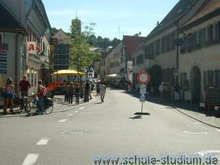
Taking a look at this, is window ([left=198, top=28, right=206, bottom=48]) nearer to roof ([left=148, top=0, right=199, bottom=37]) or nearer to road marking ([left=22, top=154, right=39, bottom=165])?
roof ([left=148, top=0, right=199, bottom=37])

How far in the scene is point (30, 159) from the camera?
10.8 metres

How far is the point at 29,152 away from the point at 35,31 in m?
33.9

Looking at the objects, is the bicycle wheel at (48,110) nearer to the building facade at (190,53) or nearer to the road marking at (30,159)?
the building facade at (190,53)

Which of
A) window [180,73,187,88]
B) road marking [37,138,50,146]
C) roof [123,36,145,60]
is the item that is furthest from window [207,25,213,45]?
roof [123,36,145,60]

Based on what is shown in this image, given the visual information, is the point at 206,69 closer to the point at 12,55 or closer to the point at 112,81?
the point at 12,55

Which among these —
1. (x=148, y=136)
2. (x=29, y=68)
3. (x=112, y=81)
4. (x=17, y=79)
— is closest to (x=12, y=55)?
(x=17, y=79)

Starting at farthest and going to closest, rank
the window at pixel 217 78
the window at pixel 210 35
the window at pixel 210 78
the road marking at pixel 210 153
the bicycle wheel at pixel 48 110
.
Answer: the window at pixel 210 35
the window at pixel 210 78
the window at pixel 217 78
the bicycle wheel at pixel 48 110
the road marking at pixel 210 153

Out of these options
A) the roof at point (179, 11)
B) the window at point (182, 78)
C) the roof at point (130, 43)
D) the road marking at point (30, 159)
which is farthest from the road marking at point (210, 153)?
the roof at point (130, 43)

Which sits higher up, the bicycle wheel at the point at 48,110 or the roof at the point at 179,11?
the roof at the point at 179,11

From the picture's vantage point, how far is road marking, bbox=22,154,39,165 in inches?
407

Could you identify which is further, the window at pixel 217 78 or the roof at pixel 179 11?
the roof at pixel 179 11

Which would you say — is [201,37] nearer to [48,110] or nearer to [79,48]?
[48,110]

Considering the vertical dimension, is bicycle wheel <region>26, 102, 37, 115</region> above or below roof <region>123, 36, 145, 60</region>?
below

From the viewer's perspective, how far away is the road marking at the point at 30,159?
33.9 feet
